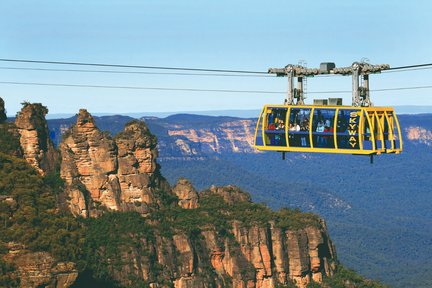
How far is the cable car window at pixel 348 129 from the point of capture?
82.6m

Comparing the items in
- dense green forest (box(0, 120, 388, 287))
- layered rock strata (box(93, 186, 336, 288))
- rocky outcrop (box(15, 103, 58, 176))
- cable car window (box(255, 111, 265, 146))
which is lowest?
layered rock strata (box(93, 186, 336, 288))

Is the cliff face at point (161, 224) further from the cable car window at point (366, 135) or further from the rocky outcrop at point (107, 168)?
the cable car window at point (366, 135)

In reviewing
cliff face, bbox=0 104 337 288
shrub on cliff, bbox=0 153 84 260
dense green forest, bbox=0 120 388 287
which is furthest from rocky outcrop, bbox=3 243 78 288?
cliff face, bbox=0 104 337 288

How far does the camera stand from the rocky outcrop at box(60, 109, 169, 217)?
161 m

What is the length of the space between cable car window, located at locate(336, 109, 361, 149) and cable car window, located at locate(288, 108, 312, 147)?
2.57m

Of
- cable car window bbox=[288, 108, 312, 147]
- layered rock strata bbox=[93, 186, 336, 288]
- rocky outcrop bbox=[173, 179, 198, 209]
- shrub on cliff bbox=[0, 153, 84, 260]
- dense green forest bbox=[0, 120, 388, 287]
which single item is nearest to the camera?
cable car window bbox=[288, 108, 312, 147]

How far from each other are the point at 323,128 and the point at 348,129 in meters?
2.14

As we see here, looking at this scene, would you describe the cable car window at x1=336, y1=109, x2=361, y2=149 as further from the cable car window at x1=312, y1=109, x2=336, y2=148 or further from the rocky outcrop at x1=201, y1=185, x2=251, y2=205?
the rocky outcrop at x1=201, y1=185, x2=251, y2=205

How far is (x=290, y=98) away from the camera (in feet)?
283

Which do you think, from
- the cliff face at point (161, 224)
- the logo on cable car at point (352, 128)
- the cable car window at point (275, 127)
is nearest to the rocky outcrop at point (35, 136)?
the cliff face at point (161, 224)

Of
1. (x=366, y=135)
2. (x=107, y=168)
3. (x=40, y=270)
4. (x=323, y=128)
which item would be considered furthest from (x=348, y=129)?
(x=107, y=168)

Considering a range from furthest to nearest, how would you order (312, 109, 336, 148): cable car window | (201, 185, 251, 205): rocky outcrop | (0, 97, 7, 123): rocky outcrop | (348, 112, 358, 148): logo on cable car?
(201, 185, 251, 205): rocky outcrop < (0, 97, 7, 123): rocky outcrop < (312, 109, 336, 148): cable car window < (348, 112, 358, 148): logo on cable car

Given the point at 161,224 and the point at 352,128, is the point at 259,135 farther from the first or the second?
the point at 161,224

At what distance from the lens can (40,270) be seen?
293ft
